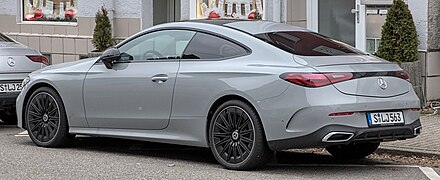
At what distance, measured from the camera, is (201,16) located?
17219 millimetres

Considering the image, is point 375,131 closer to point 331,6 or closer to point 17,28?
point 331,6

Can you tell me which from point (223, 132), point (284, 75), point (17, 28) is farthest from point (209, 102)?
point (17, 28)

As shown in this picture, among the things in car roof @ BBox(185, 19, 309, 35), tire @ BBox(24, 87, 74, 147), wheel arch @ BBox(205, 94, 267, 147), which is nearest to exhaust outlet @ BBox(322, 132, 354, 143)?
wheel arch @ BBox(205, 94, 267, 147)

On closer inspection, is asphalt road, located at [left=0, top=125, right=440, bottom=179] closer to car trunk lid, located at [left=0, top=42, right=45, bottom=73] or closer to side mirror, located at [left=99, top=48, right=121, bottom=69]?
side mirror, located at [left=99, top=48, right=121, bottom=69]

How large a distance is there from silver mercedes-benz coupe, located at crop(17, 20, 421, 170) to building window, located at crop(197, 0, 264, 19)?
6.28 metres

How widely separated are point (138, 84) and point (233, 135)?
1.33m

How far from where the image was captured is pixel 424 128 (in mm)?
12117

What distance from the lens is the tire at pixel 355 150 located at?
9.83 metres

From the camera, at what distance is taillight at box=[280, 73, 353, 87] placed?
859 cm

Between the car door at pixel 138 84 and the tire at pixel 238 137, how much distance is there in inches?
26.7

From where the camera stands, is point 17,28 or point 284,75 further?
point 17,28

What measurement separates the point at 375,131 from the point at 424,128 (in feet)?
11.8

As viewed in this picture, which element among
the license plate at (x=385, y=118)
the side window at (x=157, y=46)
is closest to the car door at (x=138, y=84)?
the side window at (x=157, y=46)

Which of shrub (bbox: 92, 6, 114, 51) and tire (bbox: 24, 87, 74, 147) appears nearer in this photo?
tire (bbox: 24, 87, 74, 147)
